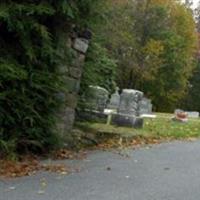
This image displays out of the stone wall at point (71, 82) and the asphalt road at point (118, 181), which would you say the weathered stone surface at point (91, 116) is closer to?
the stone wall at point (71, 82)

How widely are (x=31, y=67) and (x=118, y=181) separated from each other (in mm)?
2343

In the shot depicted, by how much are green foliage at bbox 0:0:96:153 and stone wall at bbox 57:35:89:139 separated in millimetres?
370

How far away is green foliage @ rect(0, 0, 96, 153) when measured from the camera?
8016mm

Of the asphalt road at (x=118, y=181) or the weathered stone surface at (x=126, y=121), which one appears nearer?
the asphalt road at (x=118, y=181)

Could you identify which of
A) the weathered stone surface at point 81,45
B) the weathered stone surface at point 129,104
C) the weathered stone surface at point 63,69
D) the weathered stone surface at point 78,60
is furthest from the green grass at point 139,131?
the weathered stone surface at point 63,69

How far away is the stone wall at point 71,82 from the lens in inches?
366

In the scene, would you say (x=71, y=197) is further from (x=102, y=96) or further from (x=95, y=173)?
(x=102, y=96)

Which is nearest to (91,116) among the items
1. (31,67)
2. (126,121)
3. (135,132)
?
(135,132)

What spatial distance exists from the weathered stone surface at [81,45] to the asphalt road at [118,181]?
1847 millimetres

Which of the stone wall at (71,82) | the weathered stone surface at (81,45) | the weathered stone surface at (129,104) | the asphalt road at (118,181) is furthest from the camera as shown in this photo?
the weathered stone surface at (129,104)

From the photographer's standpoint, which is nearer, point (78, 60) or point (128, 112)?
point (78, 60)

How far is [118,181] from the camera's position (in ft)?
23.7

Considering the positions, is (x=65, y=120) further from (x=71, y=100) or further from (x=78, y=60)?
(x=78, y=60)

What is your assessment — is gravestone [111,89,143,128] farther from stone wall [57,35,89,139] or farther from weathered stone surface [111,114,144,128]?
stone wall [57,35,89,139]
